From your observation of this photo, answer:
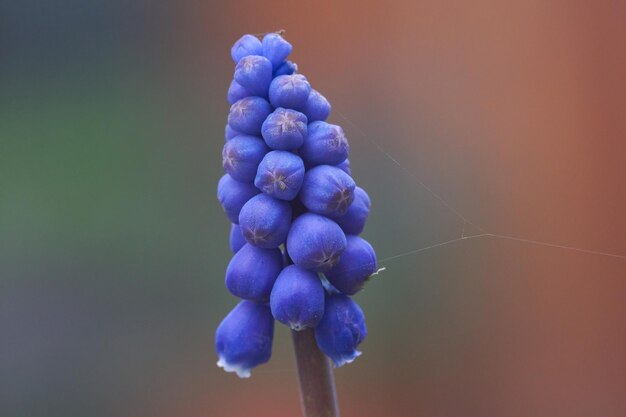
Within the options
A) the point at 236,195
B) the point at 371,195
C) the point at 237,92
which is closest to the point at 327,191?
the point at 236,195

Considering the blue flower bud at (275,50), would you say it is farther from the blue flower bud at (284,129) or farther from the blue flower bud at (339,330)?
the blue flower bud at (339,330)

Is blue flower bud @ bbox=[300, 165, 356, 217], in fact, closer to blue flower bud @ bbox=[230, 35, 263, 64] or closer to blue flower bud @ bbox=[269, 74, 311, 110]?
blue flower bud @ bbox=[269, 74, 311, 110]

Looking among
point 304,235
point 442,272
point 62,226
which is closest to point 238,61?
point 304,235

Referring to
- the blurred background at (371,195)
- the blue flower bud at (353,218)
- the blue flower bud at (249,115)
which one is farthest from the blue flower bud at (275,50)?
the blurred background at (371,195)

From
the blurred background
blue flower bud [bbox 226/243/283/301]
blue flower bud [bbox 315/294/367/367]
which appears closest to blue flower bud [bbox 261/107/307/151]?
blue flower bud [bbox 226/243/283/301]

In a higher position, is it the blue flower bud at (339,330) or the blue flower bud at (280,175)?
the blue flower bud at (280,175)

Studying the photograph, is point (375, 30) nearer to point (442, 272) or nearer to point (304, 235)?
point (442, 272)
